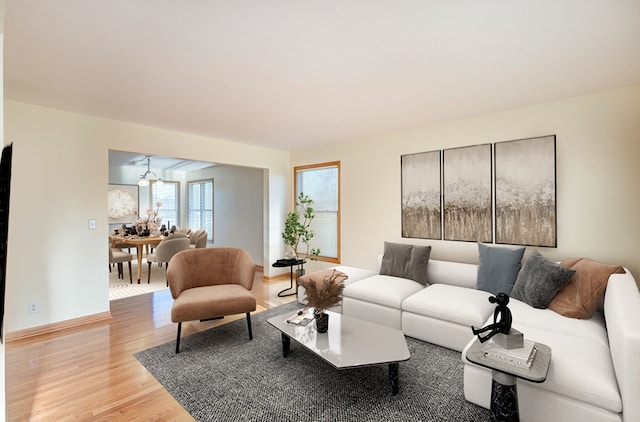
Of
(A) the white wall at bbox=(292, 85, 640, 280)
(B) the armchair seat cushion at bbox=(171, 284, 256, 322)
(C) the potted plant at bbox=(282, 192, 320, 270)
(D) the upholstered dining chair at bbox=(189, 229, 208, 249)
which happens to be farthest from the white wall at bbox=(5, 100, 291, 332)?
(A) the white wall at bbox=(292, 85, 640, 280)

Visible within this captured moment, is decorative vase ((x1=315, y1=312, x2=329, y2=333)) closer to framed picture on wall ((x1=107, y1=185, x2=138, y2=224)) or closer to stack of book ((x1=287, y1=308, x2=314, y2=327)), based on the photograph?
stack of book ((x1=287, y1=308, x2=314, y2=327))

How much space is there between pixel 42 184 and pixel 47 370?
1.98m

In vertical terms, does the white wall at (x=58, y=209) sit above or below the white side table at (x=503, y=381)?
above

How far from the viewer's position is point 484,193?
3.53 meters

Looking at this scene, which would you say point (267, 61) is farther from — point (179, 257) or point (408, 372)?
point (408, 372)

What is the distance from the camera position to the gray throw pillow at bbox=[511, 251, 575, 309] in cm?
252

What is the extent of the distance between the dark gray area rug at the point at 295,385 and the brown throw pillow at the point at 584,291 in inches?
38.1

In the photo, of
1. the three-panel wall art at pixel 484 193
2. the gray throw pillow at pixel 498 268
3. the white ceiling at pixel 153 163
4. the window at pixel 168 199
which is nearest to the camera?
the gray throw pillow at pixel 498 268

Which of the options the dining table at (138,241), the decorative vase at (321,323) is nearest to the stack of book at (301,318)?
the decorative vase at (321,323)

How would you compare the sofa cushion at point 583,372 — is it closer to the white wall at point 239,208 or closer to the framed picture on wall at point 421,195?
the framed picture on wall at point 421,195

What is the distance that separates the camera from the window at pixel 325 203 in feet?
16.9

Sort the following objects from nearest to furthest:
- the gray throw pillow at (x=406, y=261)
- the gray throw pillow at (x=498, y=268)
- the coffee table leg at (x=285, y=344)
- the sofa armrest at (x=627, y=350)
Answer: the sofa armrest at (x=627, y=350) → the coffee table leg at (x=285, y=344) → the gray throw pillow at (x=498, y=268) → the gray throw pillow at (x=406, y=261)

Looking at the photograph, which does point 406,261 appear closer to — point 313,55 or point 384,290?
point 384,290

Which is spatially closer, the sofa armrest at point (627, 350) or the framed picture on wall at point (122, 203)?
the sofa armrest at point (627, 350)
